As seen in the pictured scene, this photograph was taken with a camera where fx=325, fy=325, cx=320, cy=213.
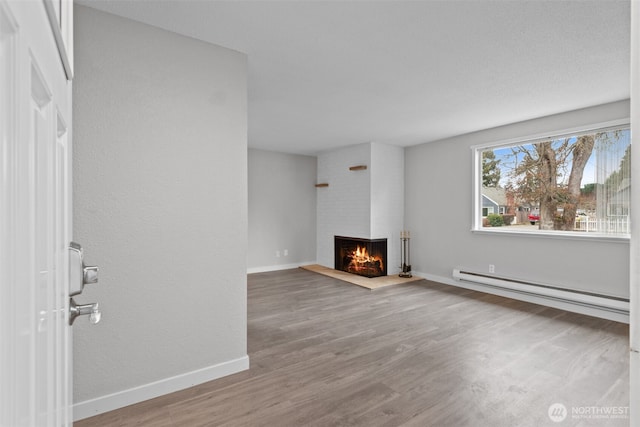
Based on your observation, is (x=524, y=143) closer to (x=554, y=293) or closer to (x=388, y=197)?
(x=554, y=293)

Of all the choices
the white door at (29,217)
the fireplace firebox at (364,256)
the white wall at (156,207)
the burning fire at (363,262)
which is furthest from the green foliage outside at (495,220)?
the white door at (29,217)

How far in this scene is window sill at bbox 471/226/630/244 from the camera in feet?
11.7

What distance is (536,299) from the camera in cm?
420

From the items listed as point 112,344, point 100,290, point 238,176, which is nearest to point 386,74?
point 238,176

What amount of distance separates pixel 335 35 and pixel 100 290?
2.22 metres

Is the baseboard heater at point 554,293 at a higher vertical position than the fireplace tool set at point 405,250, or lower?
lower

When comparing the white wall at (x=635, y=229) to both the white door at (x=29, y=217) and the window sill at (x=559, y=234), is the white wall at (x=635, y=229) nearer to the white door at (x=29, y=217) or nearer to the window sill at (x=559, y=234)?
the white door at (x=29, y=217)

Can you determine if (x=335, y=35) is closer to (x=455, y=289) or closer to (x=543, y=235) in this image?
(x=543, y=235)

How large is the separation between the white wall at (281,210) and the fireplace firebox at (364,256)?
1.02 metres

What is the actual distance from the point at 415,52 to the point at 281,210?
4.51 metres

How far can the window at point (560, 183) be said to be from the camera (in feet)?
12.0

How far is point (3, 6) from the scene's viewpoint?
0.31m

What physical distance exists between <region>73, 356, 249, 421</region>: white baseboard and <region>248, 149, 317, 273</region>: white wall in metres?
3.75

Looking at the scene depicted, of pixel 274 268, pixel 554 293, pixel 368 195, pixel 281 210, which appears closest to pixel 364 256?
pixel 368 195
